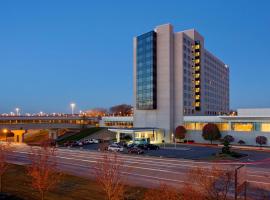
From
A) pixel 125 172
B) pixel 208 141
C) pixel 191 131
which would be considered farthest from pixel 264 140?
pixel 125 172

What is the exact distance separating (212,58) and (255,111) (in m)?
55.2

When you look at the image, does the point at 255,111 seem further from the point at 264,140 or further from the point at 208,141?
the point at 208,141

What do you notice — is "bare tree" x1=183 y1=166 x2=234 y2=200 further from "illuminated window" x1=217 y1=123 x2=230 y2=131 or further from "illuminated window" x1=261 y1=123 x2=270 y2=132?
"illuminated window" x1=217 y1=123 x2=230 y2=131

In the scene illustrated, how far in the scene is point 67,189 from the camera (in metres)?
29.3

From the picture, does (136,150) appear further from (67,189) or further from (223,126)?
(223,126)

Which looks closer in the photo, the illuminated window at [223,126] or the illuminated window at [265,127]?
the illuminated window at [265,127]

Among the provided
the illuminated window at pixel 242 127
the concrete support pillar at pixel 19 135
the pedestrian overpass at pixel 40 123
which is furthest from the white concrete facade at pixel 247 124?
the concrete support pillar at pixel 19 135

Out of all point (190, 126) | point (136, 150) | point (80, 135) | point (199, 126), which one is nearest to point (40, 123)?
point (80, 135)

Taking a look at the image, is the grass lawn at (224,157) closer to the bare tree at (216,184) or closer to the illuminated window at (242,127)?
the illuminated window at (242,127)

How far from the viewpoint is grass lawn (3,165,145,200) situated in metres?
26.4

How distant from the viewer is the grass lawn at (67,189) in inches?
1038

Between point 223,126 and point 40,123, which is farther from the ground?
point 40,123

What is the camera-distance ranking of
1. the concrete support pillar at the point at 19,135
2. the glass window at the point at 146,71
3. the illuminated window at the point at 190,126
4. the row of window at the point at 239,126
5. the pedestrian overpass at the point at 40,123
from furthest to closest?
the concrete support pillar at the point at 19,135 → the pedestrian overpass at the point at 40,123 → the glass window at the point at 146,71 → the illuminated window at the point at 190,126 → the row of window at the point at 239,126

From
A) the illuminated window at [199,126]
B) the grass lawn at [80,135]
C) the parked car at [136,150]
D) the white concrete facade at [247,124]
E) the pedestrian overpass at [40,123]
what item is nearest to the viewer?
the parked car at [136,150]
